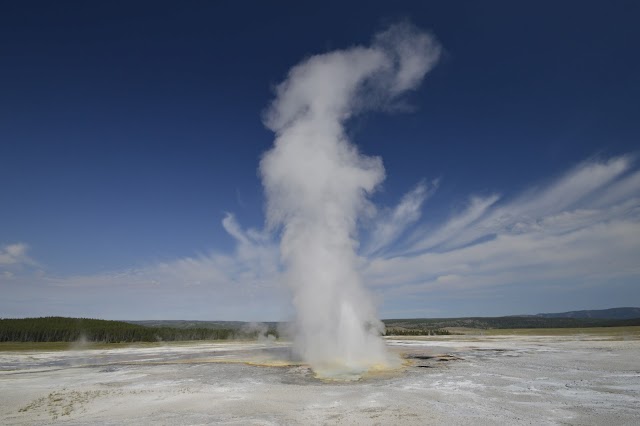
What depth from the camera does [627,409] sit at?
42.7ft

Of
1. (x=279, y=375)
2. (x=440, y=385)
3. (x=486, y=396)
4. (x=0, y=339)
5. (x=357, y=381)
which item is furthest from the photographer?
(x=0, y=339)

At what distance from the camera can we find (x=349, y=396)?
16.5 m

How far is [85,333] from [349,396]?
98.0 meters

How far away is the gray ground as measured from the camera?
1314 centimetres

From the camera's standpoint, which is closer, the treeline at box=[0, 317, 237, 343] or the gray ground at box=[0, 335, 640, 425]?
the gray ground at box=[0, 335, 640, 425]

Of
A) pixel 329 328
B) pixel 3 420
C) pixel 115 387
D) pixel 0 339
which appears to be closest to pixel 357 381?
pixel 329 328

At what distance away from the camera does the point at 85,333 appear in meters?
93.6

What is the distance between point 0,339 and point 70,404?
9927cm

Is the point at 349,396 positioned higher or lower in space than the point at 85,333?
lower

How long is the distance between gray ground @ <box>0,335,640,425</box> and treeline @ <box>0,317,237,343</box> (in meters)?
69.9

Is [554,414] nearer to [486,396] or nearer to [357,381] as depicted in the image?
[486,396]

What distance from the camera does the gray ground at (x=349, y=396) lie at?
13.1m

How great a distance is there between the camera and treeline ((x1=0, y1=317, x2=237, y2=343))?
91375 millimetres

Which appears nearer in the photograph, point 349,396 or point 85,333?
point 349,396
